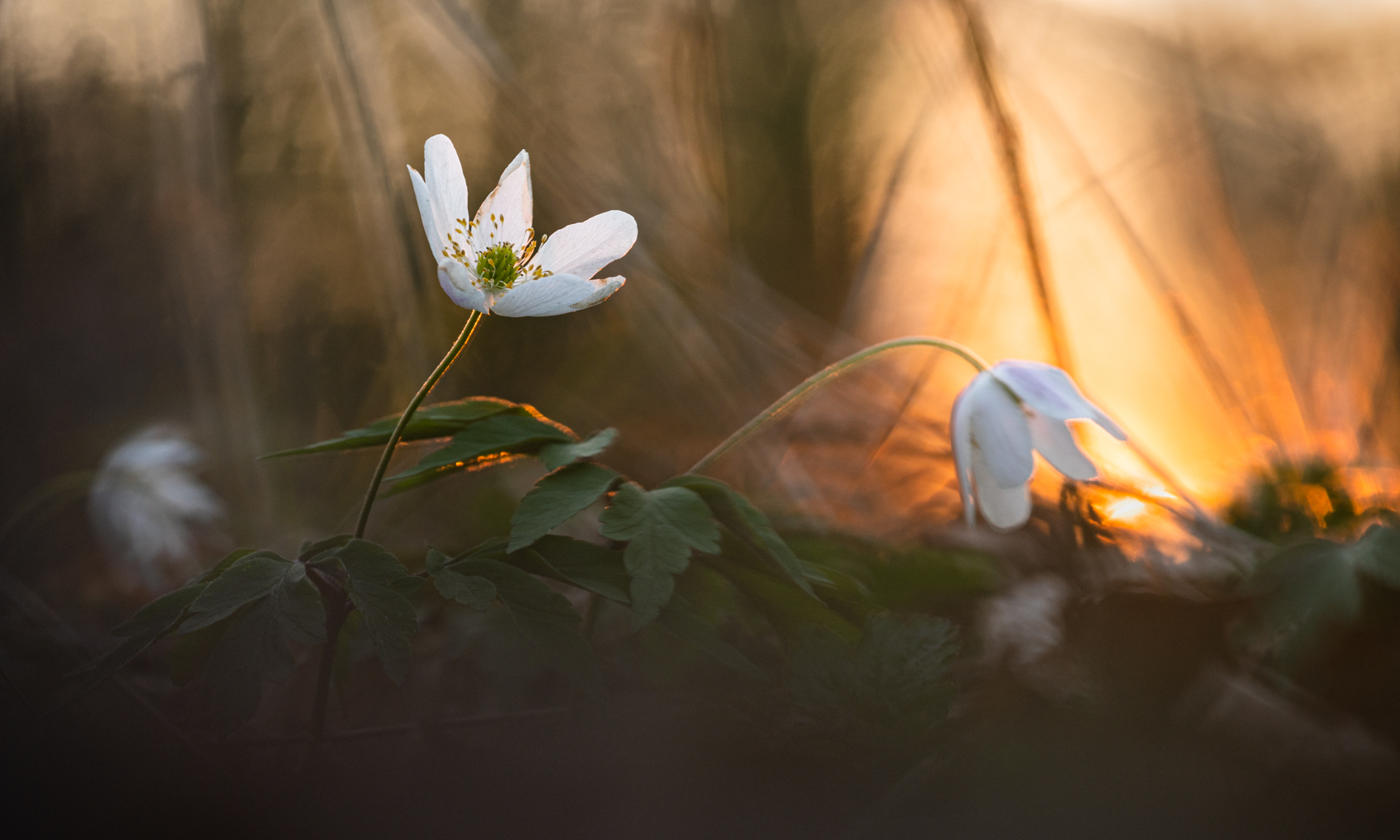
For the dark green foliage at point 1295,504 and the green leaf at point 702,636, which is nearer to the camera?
the green leaf at point 702,636

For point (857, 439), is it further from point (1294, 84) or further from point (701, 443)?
point (1294, 84)

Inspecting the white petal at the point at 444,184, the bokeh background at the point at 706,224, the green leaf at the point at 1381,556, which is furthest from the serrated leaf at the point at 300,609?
the green leaf at the point at 1381,556

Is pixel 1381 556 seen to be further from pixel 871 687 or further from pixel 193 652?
pixel 193 652

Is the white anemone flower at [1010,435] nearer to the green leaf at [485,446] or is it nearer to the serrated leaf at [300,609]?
the green leaf at [485,446]

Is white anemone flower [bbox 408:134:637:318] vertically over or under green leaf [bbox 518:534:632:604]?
over

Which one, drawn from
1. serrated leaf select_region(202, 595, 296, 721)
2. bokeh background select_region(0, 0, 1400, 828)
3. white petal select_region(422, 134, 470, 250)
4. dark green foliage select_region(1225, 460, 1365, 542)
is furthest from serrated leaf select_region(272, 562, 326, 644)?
dark green foliage select_region(1225, 460, 1365, 542)

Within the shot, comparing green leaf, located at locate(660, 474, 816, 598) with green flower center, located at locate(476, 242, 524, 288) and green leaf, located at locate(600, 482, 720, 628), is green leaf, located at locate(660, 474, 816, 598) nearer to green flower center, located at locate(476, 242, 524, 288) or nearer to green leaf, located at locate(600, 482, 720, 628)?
green leaf, located at locate(600, 482, 720, 628)
